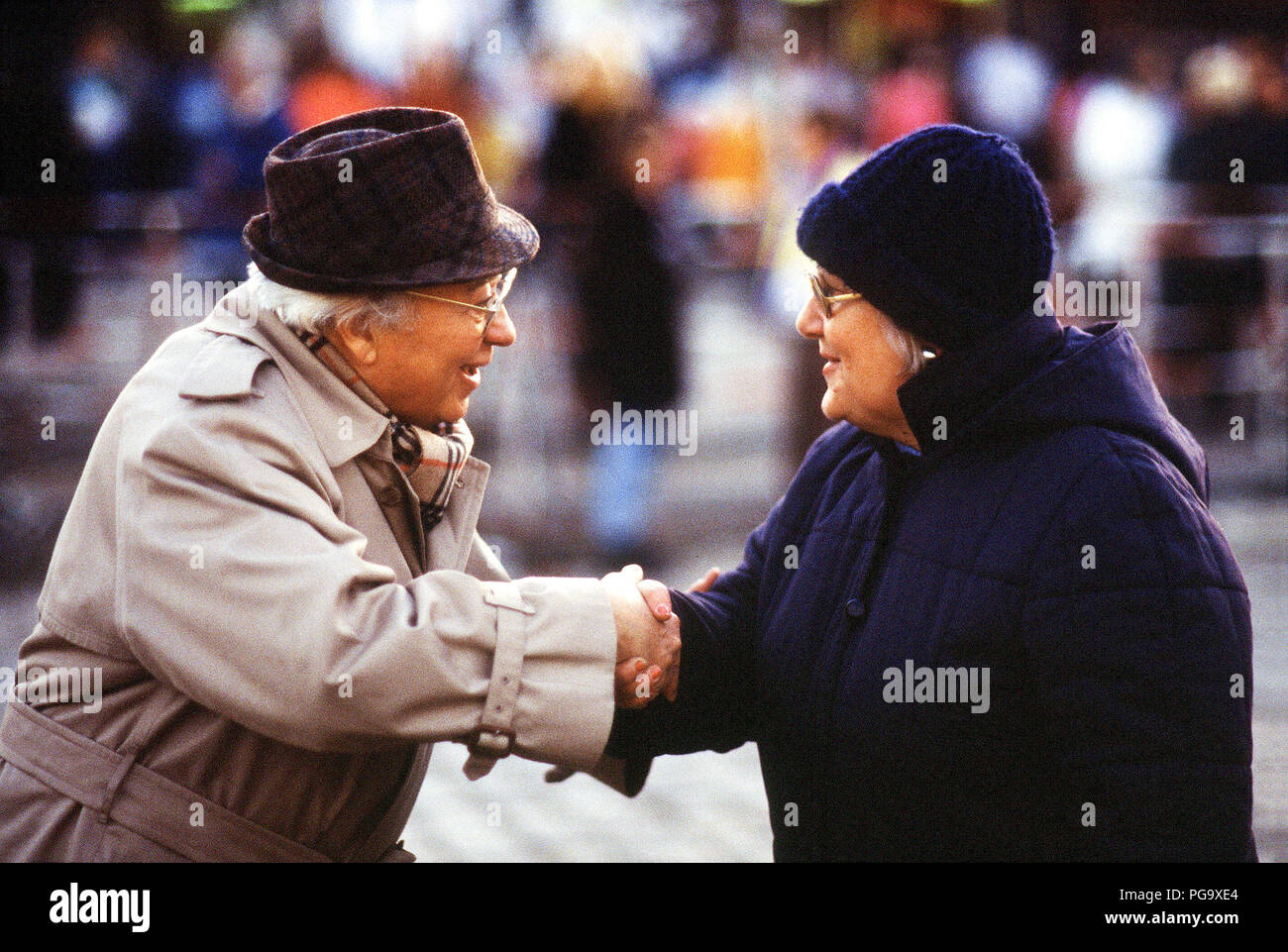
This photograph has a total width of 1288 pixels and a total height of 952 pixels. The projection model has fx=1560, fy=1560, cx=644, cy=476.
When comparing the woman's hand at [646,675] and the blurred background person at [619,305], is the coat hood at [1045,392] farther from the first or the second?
the blurred background person at [619,305]

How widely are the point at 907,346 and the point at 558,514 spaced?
699 centimetres

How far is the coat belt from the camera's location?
2580 mm

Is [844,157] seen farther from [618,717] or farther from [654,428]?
[618,717]

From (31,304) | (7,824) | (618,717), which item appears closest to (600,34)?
(31,304)

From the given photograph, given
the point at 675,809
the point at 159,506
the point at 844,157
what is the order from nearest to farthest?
the point at 159,506
the point at 675,809
the point at 844,157

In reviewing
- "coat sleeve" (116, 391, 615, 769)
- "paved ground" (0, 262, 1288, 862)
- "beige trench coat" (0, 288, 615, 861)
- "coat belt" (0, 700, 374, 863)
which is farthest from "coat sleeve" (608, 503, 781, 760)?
"paved ground" (0, 262, 1288, 862)

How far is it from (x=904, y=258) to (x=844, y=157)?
5972mm

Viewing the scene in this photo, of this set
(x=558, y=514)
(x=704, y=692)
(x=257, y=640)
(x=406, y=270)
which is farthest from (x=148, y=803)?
(x=558, y=514)

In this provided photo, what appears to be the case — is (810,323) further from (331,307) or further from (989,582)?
(331,307)

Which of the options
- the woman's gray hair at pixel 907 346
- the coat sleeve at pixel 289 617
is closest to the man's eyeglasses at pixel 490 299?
the coat sleeve at pixel 289 617

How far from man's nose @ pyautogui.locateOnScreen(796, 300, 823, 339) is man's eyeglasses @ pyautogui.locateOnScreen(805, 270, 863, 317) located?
3 centimetres

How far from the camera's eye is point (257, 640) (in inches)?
95.3

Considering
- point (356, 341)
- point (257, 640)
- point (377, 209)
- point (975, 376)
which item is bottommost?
point (257, 640)

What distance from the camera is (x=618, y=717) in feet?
10.6
